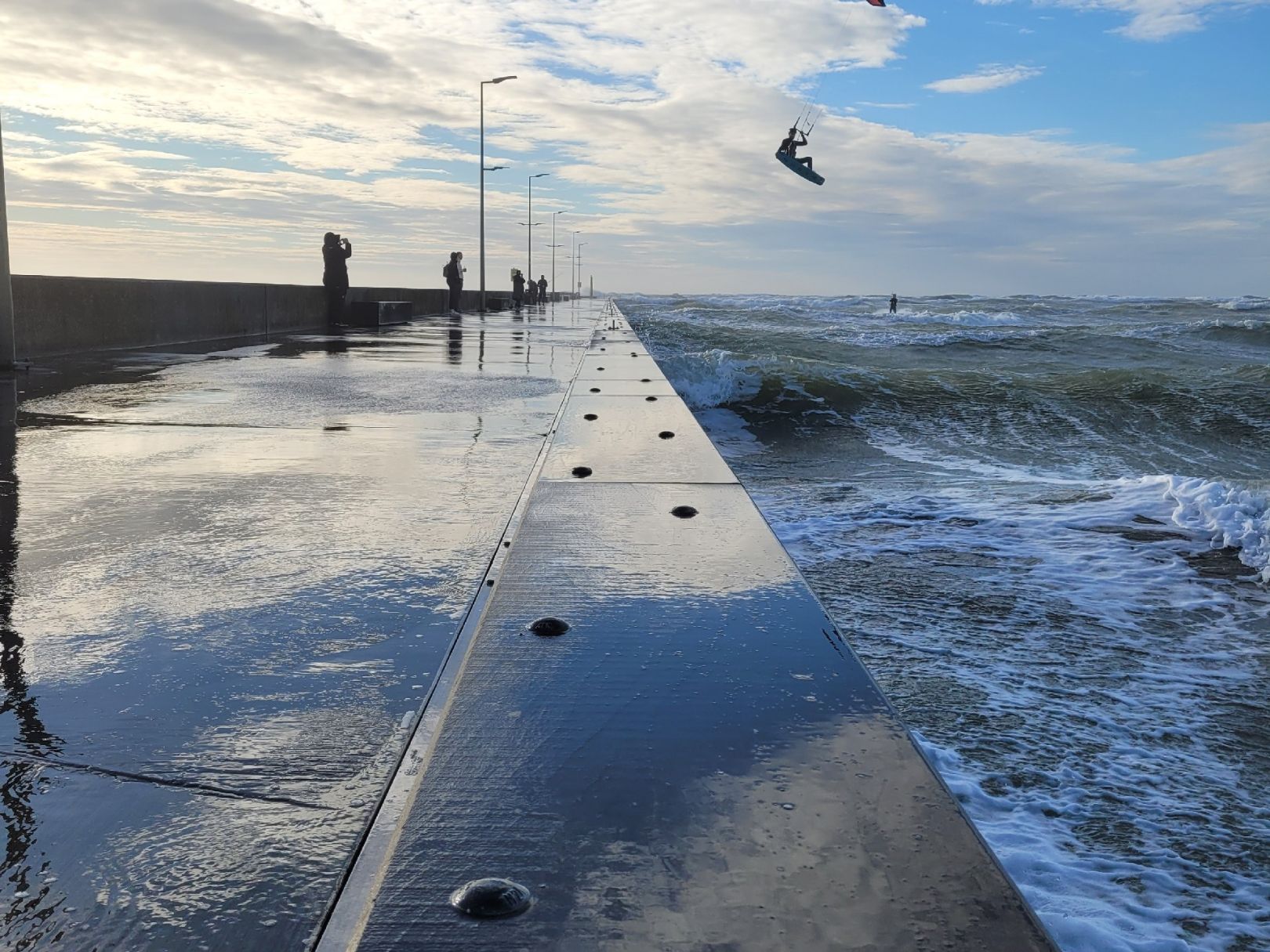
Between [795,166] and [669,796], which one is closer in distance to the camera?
[669,796]

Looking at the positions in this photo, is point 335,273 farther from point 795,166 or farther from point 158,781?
point 158,781

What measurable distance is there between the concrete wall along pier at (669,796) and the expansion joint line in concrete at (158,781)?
0.21 metres

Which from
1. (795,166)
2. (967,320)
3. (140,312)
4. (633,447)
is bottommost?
(633,447)

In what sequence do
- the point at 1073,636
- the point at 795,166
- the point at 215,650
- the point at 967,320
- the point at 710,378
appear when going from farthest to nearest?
1. the point at 967,320
2. the point at 795,166
3. the point at 710,378
4. the point at 1073,636
5. the point at 215,650

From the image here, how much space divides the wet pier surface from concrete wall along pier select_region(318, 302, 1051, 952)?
0.16m

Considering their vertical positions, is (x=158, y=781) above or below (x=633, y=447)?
below

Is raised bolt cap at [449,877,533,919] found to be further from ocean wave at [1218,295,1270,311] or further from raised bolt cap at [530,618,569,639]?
ocean wave at [1218,295,1270,311]

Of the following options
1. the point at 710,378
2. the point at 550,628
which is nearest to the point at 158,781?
the point at 550,628

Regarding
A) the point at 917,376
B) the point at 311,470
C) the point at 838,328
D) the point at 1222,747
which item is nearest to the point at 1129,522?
the point at 1222,747

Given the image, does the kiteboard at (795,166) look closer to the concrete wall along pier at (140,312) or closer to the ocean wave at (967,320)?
the concrete wall along pier at (140,312)

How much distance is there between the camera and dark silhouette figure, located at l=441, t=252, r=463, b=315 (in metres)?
32.0

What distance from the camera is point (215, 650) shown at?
7.67 ft

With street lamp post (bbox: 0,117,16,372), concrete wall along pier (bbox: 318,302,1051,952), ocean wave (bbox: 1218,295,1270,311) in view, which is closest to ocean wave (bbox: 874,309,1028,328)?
ocean wave (bbox: 1218,295,1270,311)

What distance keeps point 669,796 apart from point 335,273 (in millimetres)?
20666
